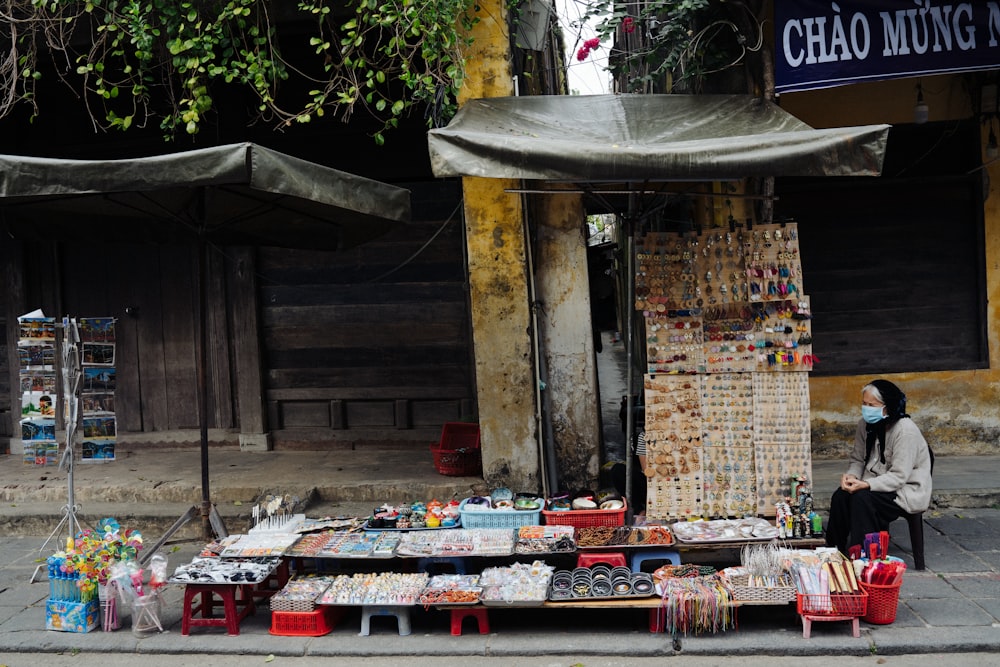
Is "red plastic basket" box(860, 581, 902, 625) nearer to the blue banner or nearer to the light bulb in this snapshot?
the blue banner

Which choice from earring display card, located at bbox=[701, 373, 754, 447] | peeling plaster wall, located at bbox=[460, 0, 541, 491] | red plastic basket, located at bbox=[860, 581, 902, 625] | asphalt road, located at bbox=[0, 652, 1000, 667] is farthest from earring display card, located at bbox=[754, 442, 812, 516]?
peeling plaster wall, located at bbox=[460, 0, 541, 491]

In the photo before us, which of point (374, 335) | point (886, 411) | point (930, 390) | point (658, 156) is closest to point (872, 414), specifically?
point (886, 411)

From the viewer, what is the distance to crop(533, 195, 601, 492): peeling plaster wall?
647 centimetres

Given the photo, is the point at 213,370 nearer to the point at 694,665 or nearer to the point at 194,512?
the point at 194,512

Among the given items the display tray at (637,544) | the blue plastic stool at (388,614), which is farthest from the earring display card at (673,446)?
the blue plastic stool at (388,614)

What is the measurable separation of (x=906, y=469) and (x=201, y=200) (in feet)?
16.0

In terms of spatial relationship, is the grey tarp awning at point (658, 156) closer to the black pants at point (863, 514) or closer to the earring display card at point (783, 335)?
the earring display card at point (783, 335)

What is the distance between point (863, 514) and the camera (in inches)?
204

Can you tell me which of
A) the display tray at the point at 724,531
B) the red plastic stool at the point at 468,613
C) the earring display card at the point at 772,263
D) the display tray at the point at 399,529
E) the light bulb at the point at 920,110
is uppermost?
the light bulb at the point at 920,110

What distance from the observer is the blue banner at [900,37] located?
6047 mm

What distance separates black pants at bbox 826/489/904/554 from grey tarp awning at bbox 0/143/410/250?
3.45 meters

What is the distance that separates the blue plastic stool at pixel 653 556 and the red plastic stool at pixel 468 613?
0.99 metres

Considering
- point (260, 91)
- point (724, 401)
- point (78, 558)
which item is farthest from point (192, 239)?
point (724, 401)

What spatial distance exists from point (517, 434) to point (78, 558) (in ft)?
10.0
